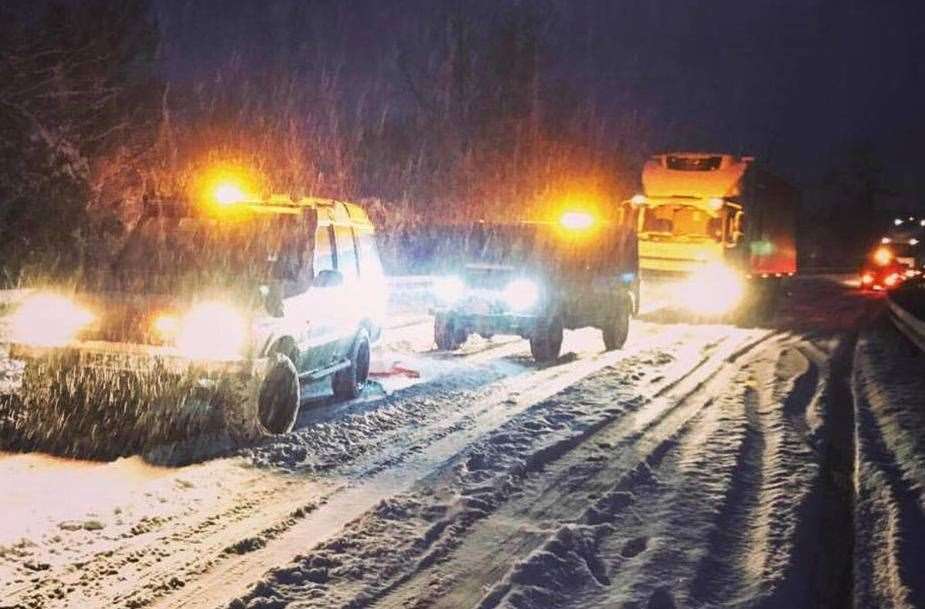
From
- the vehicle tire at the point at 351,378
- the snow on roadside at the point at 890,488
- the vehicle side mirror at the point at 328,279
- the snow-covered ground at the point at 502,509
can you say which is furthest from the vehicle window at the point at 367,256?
the snow on roadside at the point at 890,488

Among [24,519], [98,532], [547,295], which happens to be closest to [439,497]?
[98,532]

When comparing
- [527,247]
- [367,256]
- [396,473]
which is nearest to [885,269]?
[527,247]

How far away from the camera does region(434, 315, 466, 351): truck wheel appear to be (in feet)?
50.2

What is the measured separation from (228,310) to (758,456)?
15.7ft

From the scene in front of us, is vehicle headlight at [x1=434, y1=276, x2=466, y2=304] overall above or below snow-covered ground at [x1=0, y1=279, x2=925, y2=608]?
above

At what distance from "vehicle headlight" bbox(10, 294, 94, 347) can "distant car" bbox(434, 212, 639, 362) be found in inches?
290

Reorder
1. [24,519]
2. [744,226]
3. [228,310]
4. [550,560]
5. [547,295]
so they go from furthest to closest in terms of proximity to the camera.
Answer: [744,226] → [547,295] → [228,310] → [24,519] → [550,560]

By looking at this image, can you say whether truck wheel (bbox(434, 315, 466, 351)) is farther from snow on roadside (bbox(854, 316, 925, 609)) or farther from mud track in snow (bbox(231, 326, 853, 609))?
snow on roadside (bbox(854, 316, 925, 609))

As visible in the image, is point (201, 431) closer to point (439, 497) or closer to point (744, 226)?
point (439, 497)

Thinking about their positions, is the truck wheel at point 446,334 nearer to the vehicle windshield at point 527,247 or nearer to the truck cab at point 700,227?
the vehicle windshield at point 527,247

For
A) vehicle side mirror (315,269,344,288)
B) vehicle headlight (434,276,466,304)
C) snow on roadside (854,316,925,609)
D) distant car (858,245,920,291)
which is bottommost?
snow on roadside (854,316,925,609)

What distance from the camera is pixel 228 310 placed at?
818 centimetres

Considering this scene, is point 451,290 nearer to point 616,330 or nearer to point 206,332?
point 616,330

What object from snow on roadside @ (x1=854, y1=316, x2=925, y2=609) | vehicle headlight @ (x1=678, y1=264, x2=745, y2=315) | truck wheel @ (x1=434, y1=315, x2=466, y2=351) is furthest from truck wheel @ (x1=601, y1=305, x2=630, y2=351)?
vehicle headlight @ (x1=678, y1=264, x2=745, y2=315)
